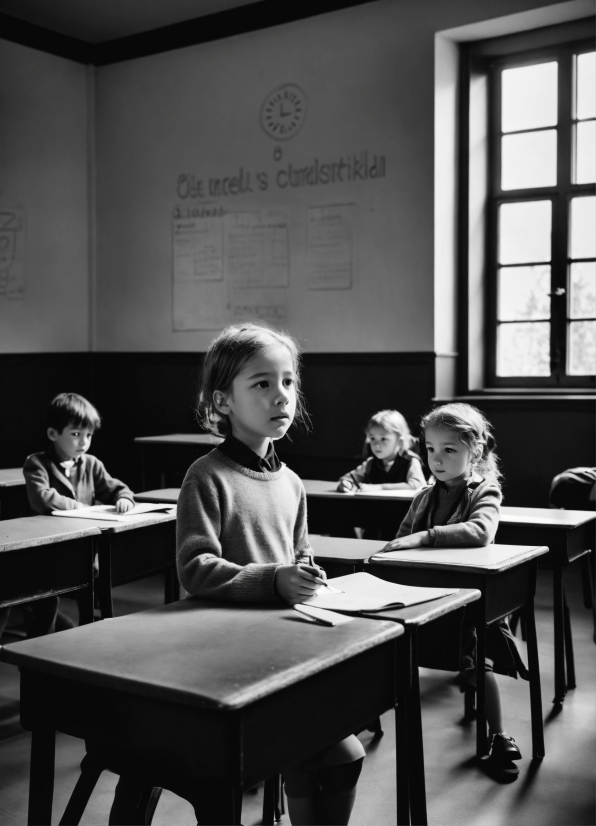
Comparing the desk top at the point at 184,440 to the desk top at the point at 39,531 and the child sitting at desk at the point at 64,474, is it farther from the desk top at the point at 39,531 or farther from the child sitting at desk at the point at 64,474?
the desk top at the point at 39,531

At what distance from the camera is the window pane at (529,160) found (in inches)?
204

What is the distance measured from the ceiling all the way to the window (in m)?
1.82

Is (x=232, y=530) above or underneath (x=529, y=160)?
underneath

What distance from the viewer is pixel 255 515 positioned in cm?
162

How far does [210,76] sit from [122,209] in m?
1.09

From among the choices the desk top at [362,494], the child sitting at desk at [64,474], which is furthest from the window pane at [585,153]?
the child sitting at desk at [64,474]

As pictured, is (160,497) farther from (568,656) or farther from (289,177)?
(289,177)

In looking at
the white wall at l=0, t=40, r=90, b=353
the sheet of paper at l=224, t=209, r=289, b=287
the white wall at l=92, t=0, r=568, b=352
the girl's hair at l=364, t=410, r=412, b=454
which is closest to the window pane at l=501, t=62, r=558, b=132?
the white wall at l=92, t=0, r=568, b=352

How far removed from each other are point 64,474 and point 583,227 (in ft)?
10.6

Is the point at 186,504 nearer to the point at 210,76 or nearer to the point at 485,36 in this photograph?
the point at 485,36

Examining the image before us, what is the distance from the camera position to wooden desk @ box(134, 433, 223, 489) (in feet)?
17.0

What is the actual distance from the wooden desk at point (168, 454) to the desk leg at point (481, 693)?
2.92 metres

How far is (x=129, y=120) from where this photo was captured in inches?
248

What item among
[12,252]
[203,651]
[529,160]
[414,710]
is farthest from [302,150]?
[203,651]
